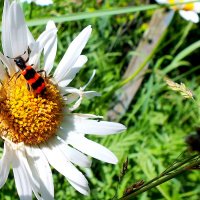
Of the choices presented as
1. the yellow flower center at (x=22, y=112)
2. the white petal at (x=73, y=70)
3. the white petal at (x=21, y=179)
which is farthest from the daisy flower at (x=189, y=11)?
the white petal at (x=21, y=179)

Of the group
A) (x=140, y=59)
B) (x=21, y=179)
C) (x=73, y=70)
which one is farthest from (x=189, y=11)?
(x=21, y=179)

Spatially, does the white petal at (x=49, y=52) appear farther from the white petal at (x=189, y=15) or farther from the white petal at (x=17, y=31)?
the white petal at (x=189, y=15)

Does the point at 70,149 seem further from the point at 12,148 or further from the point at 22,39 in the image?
the point at 22,39

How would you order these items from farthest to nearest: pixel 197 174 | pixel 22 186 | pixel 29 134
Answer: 1. pixel 197 174
2. pixel 29 134
3. pixel 22 186

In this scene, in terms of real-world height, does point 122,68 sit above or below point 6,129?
below

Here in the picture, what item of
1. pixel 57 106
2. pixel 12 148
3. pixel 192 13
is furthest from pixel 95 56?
pixel 12 148

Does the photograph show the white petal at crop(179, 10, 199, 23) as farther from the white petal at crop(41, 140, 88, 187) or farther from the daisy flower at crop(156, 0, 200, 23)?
the white petal at crop(41, 140, 88, 187)
